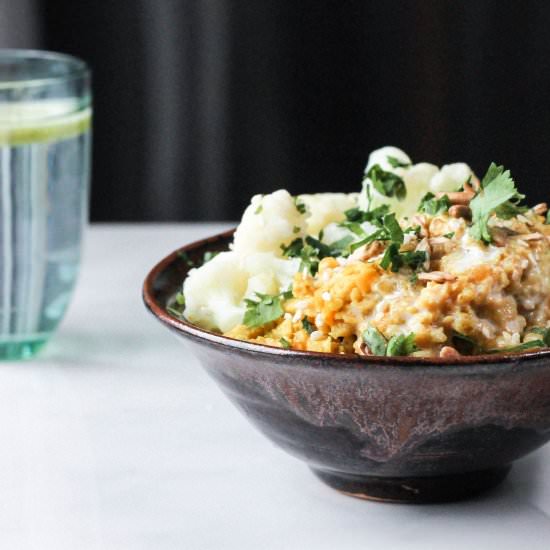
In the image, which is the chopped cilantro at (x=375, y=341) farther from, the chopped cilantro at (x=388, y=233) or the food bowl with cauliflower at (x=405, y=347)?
the chopped cilantro at (x=388, y=233)

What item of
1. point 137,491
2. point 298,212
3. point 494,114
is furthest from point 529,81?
point 137,491

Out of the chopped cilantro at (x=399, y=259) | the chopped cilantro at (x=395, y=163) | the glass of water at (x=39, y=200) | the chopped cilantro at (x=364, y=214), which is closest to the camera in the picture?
the chopped cilantro at (x=399, y=259)

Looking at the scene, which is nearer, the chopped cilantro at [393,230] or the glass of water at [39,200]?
the chopped cilantro at [393,230]

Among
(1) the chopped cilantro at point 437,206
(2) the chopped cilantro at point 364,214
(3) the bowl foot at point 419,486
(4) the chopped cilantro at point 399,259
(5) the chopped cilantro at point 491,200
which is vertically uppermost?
(5) the chopped cilantro at point 491,200

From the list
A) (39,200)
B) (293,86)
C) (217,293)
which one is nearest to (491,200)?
(217,293)

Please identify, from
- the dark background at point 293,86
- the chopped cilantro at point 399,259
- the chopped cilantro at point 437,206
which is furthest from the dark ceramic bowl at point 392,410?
the dark background at point 293,86

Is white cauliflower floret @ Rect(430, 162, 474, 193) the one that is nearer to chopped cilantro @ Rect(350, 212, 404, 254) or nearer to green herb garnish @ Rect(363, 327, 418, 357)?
chopped cilantro @ Rect(350, 212, 404, 254)

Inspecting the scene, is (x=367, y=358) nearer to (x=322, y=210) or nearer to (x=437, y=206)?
(x=437, y=206)
